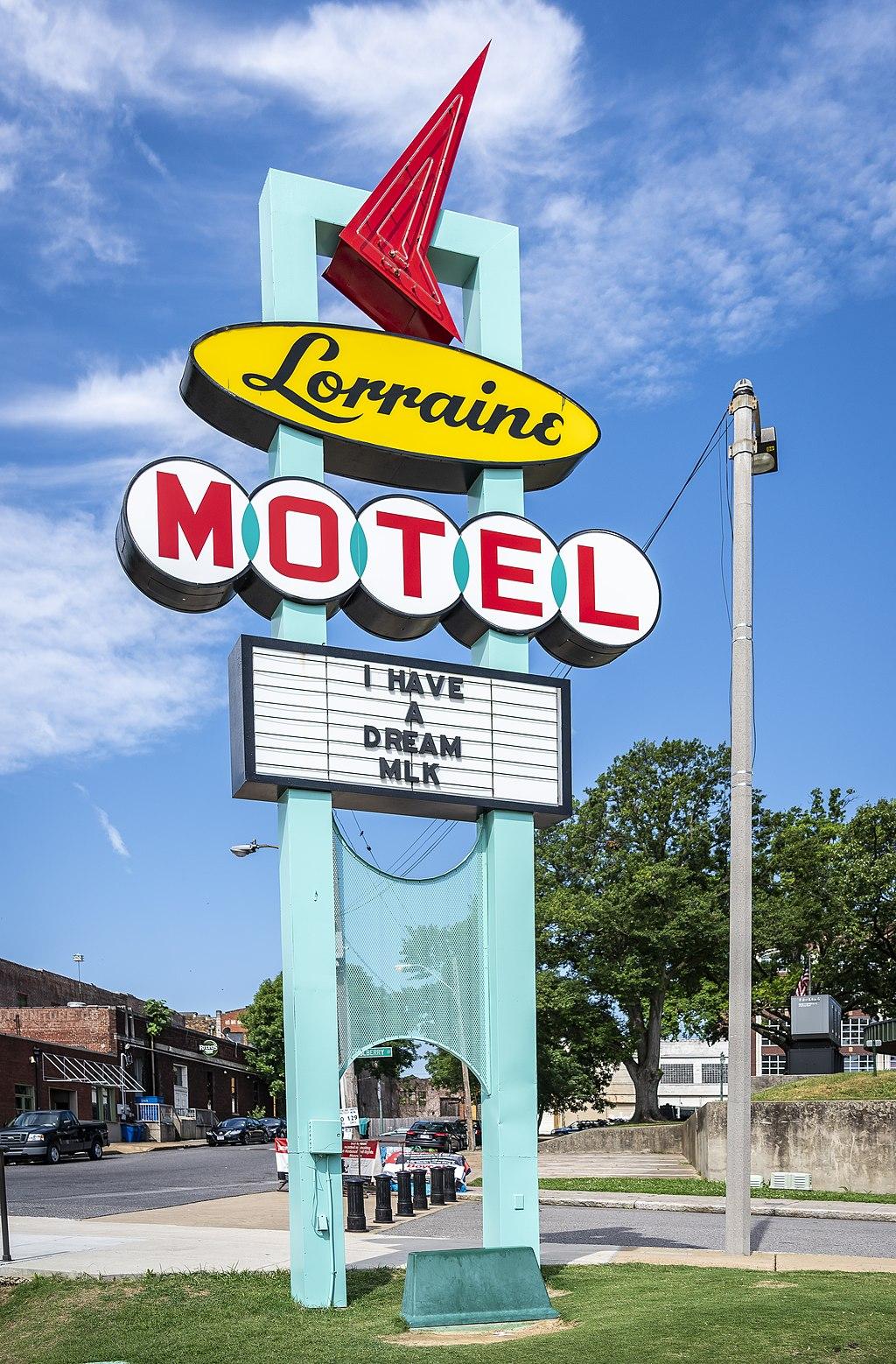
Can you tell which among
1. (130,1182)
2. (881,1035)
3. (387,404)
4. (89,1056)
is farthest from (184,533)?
(89,1056)

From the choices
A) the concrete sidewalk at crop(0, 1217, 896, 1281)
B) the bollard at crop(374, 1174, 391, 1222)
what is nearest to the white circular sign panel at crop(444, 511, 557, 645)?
the concrete sidewalk at crop(0, 1217, 896, 1281)

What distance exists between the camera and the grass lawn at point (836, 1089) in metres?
26.9

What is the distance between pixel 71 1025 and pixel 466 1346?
183 feet

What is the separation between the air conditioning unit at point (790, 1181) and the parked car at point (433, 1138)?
1885cm

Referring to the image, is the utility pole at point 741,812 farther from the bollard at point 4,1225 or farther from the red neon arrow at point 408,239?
the bollard at point 4,1225

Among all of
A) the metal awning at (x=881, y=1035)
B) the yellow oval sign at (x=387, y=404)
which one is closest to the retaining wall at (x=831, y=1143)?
the metal awning at (x=881, y=1035)

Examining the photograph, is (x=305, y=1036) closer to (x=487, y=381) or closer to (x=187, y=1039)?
(x=487, y=381)

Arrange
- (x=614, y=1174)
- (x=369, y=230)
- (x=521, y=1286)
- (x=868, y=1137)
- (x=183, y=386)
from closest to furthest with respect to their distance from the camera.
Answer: (x=521, y=1286) → (x=183, y=386) → (x=369, y=230) → (x=868, y=1137) → (x=614, y=1174)

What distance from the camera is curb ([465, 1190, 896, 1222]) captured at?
2109 cm

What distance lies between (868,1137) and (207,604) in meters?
18.1

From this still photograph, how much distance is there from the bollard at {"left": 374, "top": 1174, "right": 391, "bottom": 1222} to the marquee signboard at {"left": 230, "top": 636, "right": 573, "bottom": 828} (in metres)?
9.20

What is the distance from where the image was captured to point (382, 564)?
13.4 meters

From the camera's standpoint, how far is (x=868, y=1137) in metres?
25.2

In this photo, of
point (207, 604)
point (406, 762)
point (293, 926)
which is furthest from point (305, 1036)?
point (207, 604)
